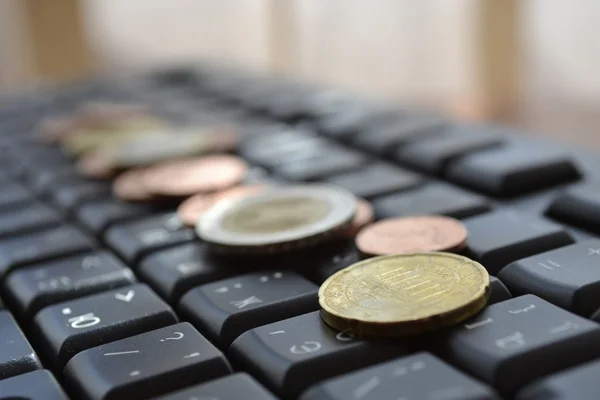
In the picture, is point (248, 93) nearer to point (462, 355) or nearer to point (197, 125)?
point (197, 125)

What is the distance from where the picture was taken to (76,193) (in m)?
0.59

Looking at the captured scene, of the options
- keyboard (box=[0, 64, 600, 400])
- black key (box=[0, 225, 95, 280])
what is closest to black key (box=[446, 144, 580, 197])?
keyboard (box=[0, 64, 600, 400])

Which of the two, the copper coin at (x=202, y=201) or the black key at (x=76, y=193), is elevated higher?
the copper coin at (x=202, y=201)

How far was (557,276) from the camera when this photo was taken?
0.35 metres

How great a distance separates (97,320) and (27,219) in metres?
0.18

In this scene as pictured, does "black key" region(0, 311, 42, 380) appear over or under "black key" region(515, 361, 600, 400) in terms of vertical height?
under

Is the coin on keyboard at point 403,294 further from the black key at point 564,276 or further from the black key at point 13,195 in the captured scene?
the black key at point 13,195

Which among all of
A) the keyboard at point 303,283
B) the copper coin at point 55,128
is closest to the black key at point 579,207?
the keyboard at point 303,283

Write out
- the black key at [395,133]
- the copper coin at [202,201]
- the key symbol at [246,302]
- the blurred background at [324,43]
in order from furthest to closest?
1. the blurred background at [324,43]
2. the black key at [395,133]
3. the copper coin at [202,201]
4. the key symbol at [246,302]

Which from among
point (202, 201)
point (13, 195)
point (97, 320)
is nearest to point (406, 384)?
point (97, 320)

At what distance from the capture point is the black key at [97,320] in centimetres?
36

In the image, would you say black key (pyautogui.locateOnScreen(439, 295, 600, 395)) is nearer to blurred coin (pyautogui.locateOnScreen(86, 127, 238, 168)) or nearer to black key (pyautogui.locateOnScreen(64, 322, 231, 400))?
black key (pyautogui.locateOnScreen(64, 322, 231, 400))

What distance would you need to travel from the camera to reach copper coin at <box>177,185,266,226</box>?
50 centimetres

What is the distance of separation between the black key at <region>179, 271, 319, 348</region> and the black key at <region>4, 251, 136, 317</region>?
0.05 metres
